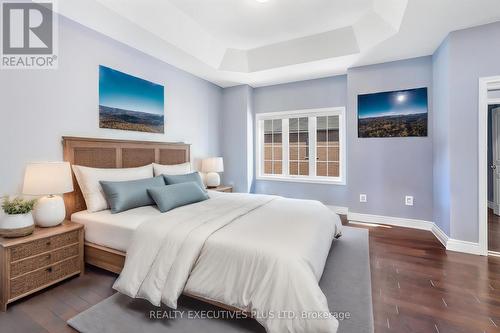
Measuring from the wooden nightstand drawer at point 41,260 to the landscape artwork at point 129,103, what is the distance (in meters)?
1.46

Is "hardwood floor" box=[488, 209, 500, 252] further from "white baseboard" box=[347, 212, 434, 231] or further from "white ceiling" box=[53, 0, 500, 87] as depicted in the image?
"white ceiling" box=[53, 0, 500, 87]

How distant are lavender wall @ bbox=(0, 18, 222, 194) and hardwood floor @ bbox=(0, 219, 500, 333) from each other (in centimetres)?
109

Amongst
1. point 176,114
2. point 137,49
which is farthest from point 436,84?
point 137,49

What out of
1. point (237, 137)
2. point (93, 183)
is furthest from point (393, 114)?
point (93, 183)

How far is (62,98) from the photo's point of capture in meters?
2.59

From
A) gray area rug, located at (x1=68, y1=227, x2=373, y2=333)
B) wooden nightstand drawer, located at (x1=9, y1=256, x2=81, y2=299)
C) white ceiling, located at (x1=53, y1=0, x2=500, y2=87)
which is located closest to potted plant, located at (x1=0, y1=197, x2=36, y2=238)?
wooden nightstand drawer, located at (x1=9, y1=256, x2=81, y2=299)

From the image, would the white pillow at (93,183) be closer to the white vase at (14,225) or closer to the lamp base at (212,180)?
the white vase at (14,225)

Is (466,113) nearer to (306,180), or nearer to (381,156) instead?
(381,156)

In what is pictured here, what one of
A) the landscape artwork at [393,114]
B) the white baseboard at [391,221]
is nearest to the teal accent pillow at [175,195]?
the white baseboard at [391,221]

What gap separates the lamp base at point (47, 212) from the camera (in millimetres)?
2229

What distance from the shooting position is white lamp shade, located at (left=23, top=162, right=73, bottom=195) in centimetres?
211

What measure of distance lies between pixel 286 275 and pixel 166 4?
10.1 ft

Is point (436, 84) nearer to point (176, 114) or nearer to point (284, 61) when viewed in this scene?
point (284, 61)

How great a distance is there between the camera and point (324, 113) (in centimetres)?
466
